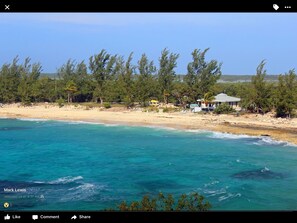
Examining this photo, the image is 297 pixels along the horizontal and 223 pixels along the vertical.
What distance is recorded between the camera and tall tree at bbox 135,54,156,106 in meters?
51.9

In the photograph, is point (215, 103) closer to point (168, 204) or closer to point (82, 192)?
point (82, 192)

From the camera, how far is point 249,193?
15.6 m

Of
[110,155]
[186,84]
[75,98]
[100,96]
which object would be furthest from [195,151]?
[75,98]

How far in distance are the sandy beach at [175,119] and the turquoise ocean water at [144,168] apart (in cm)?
245

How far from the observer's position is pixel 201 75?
171ft

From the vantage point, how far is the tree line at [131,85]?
4350 centimetres

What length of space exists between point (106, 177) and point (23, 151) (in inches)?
341

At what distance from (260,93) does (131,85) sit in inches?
731

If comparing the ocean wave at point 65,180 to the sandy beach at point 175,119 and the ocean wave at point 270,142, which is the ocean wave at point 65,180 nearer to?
the ocean wave at point 270,142

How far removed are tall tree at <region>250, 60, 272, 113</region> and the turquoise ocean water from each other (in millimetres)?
11639

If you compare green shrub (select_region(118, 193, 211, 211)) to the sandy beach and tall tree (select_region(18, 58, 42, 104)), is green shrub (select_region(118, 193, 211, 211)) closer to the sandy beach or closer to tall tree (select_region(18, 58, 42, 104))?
the sandy beach

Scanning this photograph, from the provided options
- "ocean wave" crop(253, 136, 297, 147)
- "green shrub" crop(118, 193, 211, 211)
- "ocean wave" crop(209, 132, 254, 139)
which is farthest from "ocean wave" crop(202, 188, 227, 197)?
"ocean wave" crop(209, 132, 254, 139)

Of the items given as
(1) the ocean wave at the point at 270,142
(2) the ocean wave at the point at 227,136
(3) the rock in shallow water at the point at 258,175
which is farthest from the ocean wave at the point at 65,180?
(2) the ocean wave at the point at 227,136
